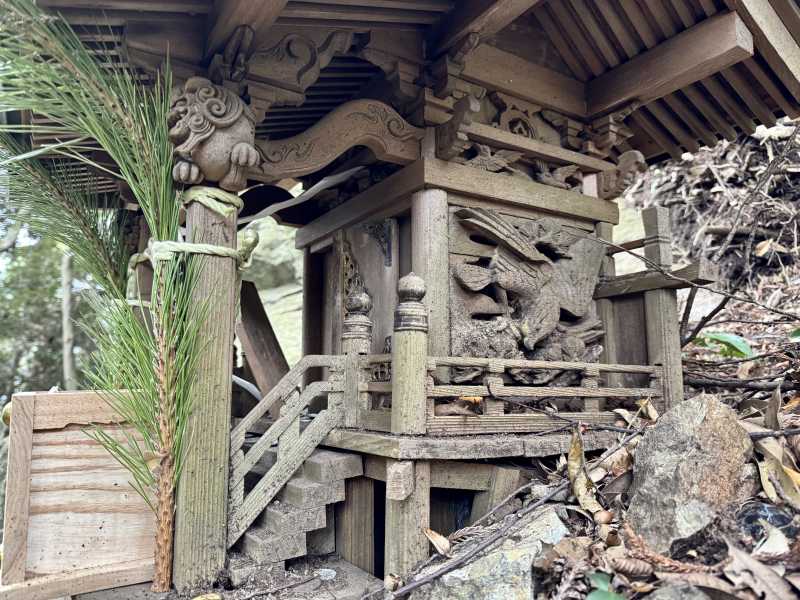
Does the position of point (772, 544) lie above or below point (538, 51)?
below

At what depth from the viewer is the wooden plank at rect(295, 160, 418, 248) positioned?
13.1ft

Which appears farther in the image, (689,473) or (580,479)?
(580,479)

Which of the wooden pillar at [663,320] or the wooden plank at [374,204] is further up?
the wooden plank at [374,204]

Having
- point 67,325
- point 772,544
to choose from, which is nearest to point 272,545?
point 772,544

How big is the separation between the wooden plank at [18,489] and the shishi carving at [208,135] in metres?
1.37

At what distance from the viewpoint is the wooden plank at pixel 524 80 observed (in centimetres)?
427

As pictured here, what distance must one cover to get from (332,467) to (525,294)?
1859 millimetres

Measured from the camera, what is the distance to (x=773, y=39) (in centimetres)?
389

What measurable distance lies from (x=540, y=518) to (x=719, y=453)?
0.87m

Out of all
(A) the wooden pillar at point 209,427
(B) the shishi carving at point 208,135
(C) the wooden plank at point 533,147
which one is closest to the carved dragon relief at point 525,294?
(C) the wooden plank at point 533,147

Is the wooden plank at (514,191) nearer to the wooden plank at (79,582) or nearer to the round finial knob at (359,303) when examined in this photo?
the round finial knob at (359,303)

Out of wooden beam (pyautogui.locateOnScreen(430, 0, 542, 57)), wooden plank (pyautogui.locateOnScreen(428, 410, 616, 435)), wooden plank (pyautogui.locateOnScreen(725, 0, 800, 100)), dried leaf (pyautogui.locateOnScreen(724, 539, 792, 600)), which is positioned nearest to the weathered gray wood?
wooden plank (pyautogui.locateOnScreen(428, 410, 616, 435))

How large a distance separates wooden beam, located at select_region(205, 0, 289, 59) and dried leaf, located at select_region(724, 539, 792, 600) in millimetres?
3163

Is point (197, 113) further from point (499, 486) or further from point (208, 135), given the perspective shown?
point (499, 486)
